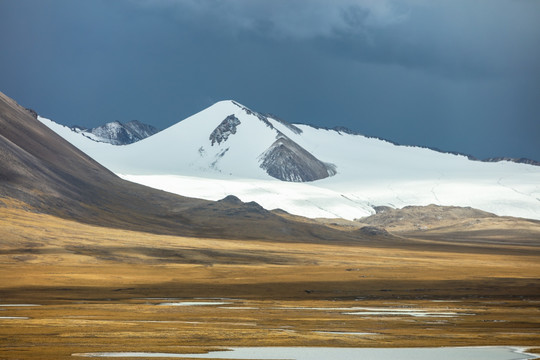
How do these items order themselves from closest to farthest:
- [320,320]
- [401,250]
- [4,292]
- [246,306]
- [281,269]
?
[320,320] → [246,306] → [4,292] → [281,269] → [401,250]

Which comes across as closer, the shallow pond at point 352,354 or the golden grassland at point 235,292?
the shallow pond at point 352,354

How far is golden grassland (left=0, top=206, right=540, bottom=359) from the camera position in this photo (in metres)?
42.9

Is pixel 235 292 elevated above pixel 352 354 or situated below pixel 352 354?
above

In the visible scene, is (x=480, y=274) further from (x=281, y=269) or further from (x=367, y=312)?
(x=367, y=312)

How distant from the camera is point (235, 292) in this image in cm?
8869

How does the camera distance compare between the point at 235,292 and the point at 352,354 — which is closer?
the point at 352,354

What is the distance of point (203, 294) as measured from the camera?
86.4 m

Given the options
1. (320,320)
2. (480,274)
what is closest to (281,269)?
(480,274)

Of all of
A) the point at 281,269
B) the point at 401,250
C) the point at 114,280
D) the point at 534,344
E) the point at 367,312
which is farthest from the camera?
the point at 401,250

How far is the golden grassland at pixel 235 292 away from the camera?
42.9 m

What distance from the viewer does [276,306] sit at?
70.6m

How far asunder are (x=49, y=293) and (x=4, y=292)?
4886mm

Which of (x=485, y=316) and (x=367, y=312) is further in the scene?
(x=367, y=312)

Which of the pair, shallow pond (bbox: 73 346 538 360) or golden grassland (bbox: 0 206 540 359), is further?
golden grassland (bbox: 0 206 540 359)
